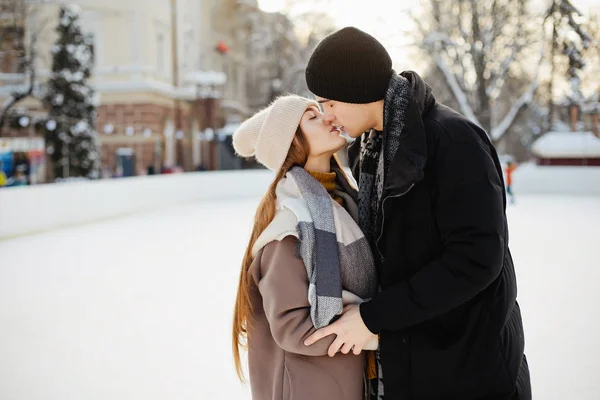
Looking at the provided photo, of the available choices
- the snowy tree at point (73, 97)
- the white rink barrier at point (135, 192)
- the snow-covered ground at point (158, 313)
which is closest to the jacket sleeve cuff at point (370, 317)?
the snow-covered ground at point (158, 313)

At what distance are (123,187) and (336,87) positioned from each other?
13541mm

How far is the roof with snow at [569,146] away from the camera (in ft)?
65.1

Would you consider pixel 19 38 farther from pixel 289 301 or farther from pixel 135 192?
pixel 289 301

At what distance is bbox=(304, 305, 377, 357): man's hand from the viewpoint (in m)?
1.55

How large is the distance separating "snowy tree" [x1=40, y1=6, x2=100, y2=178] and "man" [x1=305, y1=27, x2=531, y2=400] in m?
18.8

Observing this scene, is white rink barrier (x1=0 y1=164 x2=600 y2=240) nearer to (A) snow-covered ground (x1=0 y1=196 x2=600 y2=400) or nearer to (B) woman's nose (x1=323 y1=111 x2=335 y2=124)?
(A) snow-covered ground (x1=0 y1=196 x2=600 y2=400)

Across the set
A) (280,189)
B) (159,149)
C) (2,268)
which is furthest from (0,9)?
(280,189)

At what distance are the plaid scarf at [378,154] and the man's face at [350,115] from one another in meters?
0.06

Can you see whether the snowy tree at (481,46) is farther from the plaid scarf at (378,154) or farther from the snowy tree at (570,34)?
the plaid scarf at (378,154)

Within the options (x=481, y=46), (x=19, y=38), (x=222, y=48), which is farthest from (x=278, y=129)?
(x=222, y=48)

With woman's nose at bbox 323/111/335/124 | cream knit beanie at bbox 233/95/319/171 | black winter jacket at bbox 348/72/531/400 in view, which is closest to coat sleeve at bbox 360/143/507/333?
black winter jacket at bbox 348/72/531/400

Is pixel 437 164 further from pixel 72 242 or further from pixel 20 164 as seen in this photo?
pixel 20 164

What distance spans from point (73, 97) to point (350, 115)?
65.0 feet

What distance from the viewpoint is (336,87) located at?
1.56 meters
